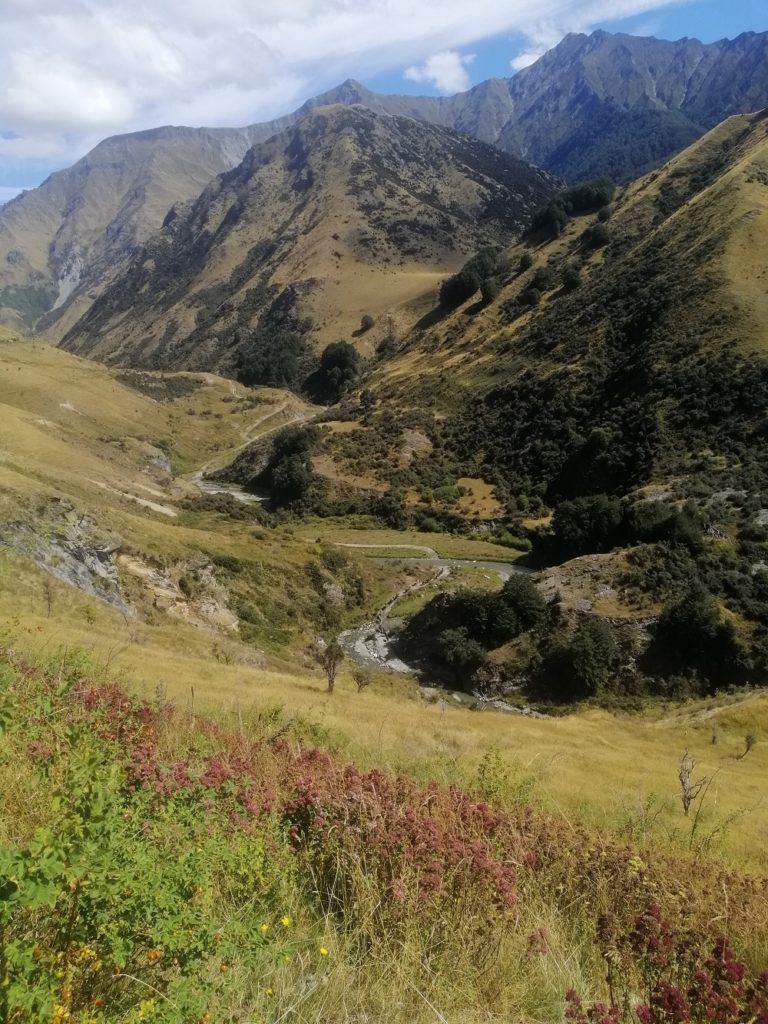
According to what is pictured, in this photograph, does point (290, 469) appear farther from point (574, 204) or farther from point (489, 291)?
point (574, 204)

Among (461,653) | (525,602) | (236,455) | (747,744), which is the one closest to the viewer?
(747,744)

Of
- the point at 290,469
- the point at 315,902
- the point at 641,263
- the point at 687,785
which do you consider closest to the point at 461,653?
the point at 687,785

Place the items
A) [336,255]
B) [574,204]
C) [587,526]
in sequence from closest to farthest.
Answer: [587,526]
[574,204]
[336,255]

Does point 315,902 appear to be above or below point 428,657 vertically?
above

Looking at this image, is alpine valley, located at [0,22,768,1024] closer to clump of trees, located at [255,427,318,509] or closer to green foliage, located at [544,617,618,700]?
green foliage, located at [544,617,618,700]

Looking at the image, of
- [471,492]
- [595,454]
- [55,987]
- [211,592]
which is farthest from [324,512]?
[55,987]

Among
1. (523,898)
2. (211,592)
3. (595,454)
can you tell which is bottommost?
(211,592)

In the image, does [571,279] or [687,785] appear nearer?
[687,785]

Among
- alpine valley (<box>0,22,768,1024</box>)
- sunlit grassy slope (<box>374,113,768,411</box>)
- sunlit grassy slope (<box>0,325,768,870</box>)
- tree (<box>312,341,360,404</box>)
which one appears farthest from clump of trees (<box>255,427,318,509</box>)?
tree (<box>312,341,360,404</box>)

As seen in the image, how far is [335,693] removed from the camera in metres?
18.8

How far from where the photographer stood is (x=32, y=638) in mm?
13180

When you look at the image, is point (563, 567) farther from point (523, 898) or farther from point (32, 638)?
point (523, 898)

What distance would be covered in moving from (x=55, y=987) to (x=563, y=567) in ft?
127

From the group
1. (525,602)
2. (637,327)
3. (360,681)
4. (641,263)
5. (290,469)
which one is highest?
(641,263)
